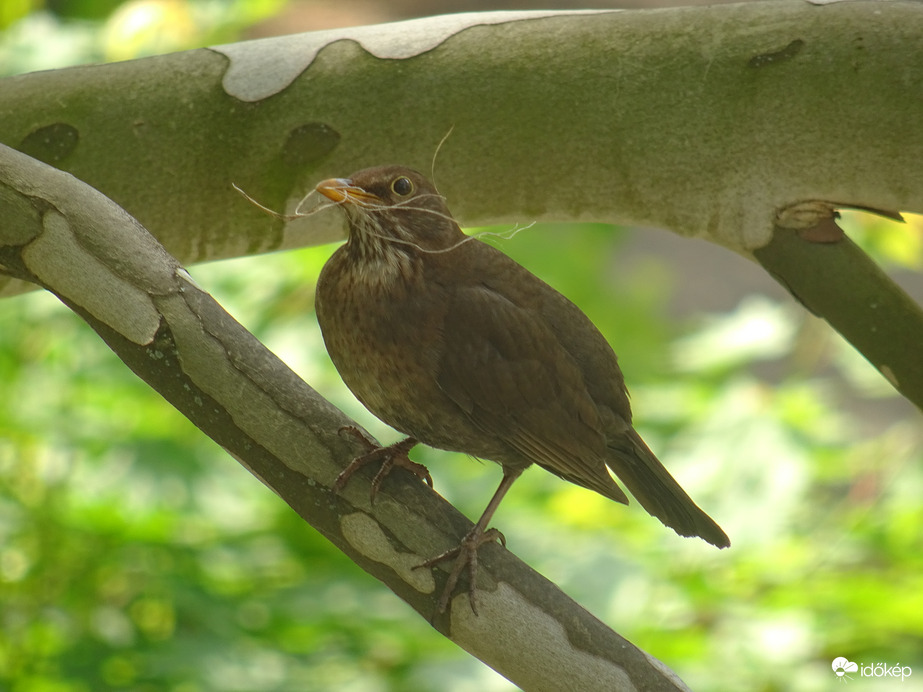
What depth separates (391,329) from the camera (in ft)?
6.41

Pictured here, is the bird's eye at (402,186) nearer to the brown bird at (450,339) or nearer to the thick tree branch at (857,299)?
the brown bird at (450,339)

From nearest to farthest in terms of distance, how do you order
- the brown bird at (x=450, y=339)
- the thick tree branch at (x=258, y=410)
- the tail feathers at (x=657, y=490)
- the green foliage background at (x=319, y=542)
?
1. the thick tree branch at (x=258, y=410)
2. the brown bird at (x=450, y=339)
3. the tail feathers at (x=657, y=490)
4. the green foliage background at (x=319, y=542)

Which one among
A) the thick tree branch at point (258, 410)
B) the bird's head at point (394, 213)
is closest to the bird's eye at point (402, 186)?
the bird's head at point (394, 213)

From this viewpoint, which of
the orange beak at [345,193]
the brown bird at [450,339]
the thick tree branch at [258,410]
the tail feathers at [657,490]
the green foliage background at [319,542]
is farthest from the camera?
the green foliage background at [319,542]

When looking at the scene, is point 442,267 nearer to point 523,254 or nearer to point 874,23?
point 874,23

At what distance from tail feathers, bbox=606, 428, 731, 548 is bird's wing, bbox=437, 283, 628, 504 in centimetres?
18

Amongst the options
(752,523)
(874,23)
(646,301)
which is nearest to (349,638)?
(752,523)

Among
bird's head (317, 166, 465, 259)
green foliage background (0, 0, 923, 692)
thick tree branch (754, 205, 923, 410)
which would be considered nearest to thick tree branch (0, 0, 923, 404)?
thick tree branch (754, 205, 923, 410)

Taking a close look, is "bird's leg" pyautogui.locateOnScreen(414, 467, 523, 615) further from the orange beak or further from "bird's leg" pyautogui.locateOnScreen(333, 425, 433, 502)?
the orange beak

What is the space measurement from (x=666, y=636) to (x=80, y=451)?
6.18 ft

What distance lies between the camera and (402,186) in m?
2.00

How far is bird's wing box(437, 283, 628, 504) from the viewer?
1994mm

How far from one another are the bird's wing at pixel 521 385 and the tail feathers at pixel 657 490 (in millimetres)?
178

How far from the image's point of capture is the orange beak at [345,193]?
1868mm
